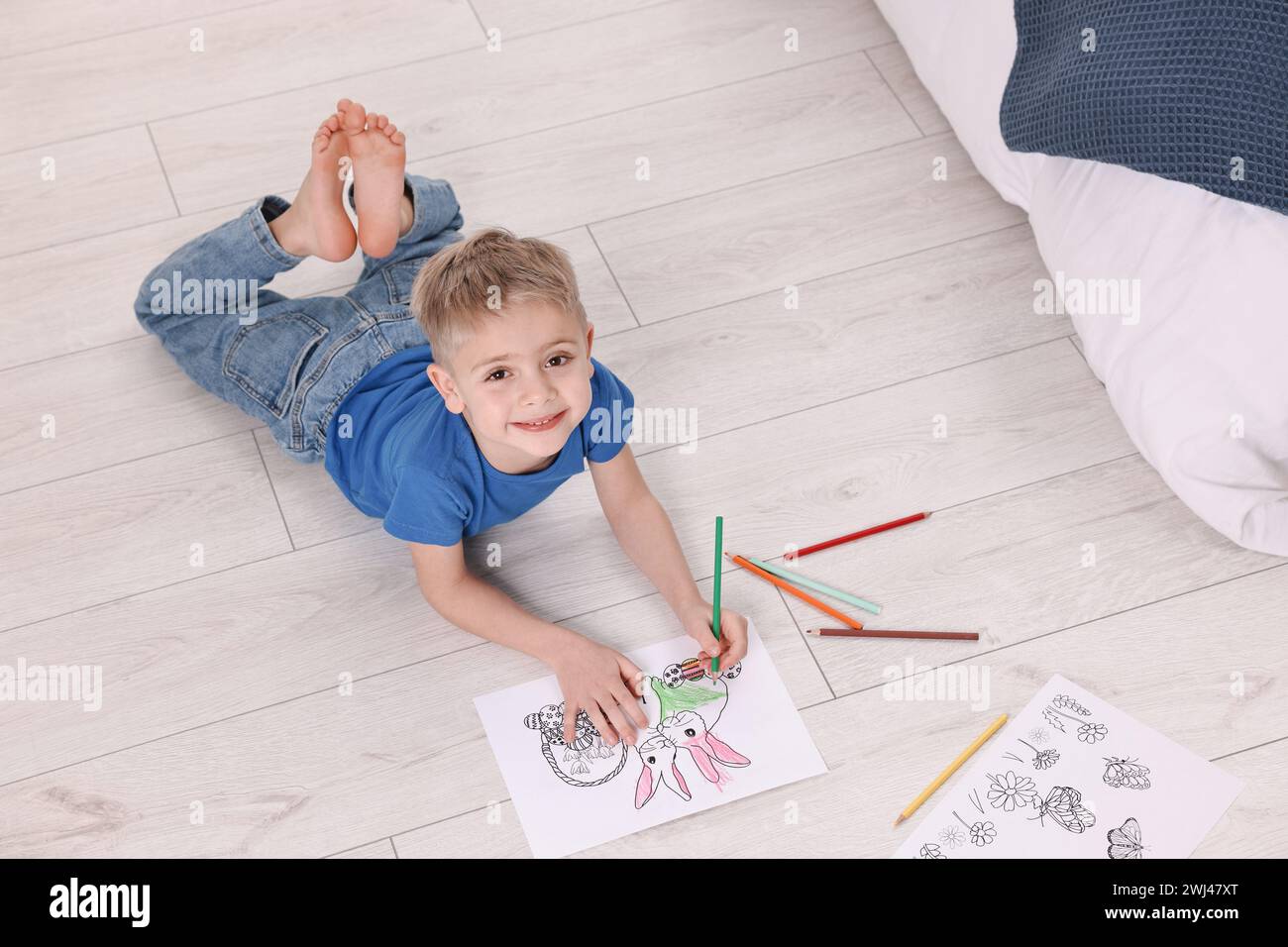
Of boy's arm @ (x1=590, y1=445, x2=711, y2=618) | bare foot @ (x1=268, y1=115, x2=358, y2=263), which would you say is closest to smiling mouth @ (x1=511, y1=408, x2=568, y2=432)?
boy's arm @ (x1=590, y1=445, x2=711, y2=618)

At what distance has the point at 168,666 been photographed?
3.93ft

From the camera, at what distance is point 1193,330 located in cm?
119

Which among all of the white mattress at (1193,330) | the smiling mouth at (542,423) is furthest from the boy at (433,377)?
the white mattress at (1193,330)

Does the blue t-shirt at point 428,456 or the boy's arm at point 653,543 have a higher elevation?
the blue t-shirt at point 428,456

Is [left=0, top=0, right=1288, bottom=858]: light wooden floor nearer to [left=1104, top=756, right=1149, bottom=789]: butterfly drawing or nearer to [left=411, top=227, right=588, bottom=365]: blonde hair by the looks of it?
[left=1104, top=756, right=1149, bottom=789]: butterfly drawing

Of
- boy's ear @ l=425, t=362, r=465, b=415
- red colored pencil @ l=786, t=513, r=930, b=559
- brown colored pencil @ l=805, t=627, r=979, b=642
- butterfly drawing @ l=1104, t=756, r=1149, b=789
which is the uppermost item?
boy's ear @ l=425, t=362, r=465, b=415

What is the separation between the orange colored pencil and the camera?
121 cm

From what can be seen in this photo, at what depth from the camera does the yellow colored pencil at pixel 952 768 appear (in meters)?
1.09

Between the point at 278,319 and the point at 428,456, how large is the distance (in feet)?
1.03

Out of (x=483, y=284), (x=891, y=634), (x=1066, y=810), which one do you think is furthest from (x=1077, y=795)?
(x=483, y=284)

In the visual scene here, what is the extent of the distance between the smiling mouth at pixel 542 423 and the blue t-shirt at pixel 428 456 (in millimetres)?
42

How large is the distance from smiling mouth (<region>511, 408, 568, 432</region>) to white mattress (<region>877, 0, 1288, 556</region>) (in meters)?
0.57

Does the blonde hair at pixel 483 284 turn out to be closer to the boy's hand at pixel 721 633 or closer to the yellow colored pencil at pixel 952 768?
the boy's hand at pixel 721 633
